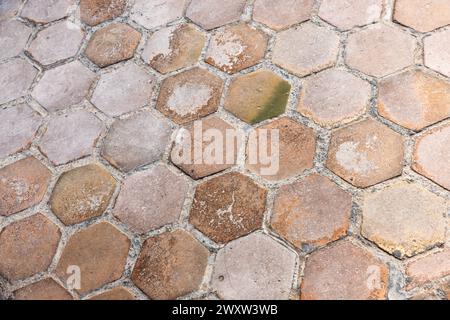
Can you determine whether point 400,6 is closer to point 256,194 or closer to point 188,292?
point 256,194

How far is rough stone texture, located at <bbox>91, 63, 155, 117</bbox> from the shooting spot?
1735 millimetres

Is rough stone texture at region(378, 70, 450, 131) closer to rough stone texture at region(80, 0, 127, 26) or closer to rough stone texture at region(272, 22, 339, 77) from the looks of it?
rough stone texture at region(272, 22, 339, 77)

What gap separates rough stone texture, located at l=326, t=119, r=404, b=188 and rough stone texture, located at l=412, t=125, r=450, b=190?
0.18ft

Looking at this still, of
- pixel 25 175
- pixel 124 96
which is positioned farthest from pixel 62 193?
pixel 124 96

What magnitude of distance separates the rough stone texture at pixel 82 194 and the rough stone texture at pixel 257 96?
0.53 metres

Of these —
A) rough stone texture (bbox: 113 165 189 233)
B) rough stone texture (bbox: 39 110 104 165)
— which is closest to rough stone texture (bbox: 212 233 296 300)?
rough stone texture (bbox: 113 165 189 233)

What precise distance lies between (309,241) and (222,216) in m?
0.29

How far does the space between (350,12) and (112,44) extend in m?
1.03

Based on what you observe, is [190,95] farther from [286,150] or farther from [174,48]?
[286,150]

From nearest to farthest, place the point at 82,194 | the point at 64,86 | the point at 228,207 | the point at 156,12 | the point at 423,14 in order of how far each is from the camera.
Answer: the point at 228,207, the point at 82,194, the point at 423,14, the point at 64,86, the point at 156,12

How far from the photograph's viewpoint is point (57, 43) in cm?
200

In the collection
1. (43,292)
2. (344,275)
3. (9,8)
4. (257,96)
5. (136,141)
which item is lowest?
(43,292)

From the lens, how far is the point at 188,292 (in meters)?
1.30

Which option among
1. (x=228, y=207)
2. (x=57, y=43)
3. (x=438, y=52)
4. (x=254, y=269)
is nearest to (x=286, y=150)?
(x=228, y=207)
